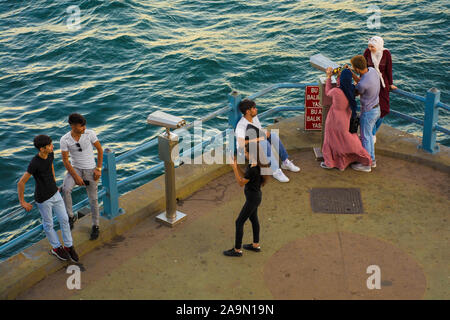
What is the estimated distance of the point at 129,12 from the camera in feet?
78.0

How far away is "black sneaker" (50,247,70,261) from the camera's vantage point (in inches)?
288

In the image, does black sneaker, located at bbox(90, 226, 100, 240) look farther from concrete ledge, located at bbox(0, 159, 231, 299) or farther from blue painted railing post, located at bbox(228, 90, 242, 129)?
blue painted railing post, located at bbox(228, 90, 242, 129)

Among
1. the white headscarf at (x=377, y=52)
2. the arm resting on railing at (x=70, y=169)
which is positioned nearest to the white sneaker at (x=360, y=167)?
the white headscarf at (x=377, y=52)

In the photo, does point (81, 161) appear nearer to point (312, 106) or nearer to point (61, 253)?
point (61, 253)

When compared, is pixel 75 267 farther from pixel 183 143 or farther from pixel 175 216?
pixel 183 143

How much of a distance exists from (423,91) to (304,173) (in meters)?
10.0

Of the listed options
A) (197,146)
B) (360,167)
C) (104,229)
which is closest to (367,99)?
(360,167)

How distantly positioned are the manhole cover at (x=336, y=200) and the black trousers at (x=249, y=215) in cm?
137

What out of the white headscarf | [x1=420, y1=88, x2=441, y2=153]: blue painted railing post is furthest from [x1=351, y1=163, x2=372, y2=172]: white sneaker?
the white headscarf

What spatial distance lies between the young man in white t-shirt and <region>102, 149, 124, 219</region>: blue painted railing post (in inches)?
6.9

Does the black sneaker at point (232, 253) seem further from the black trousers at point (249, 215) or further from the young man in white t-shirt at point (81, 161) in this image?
the young man in white t-shirt at point (81, 161)

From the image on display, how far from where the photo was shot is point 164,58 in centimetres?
2019

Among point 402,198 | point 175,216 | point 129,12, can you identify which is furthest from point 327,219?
point 129,12

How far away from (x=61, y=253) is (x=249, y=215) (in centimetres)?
227
